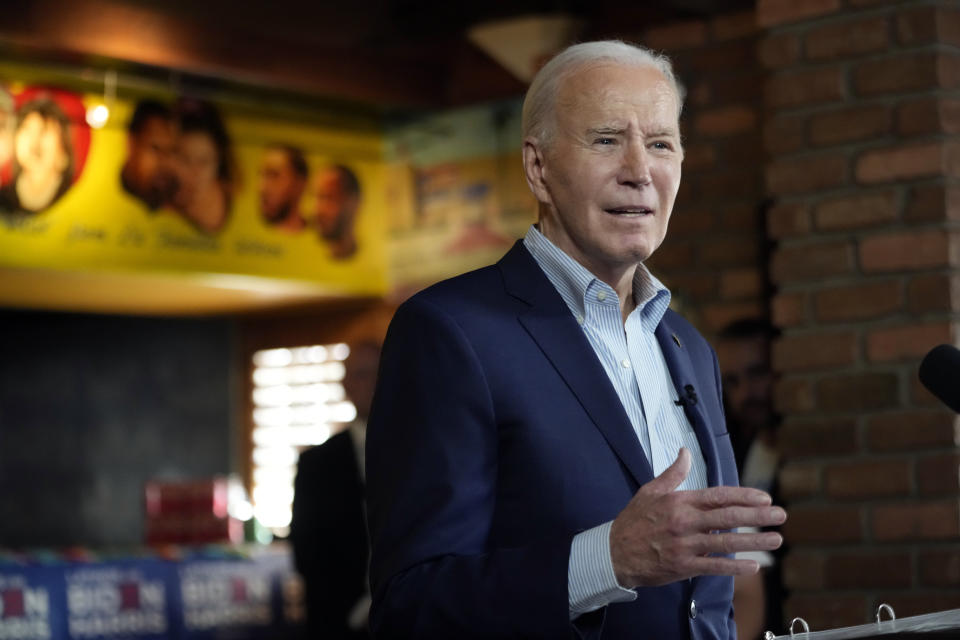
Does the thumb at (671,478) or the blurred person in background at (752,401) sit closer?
the thumb at (671,478)

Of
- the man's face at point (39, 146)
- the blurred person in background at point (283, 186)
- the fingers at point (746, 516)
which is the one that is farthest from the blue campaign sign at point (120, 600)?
the fingers at point (746, 516)

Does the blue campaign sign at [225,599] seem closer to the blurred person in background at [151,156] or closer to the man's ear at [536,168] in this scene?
the blurred person in background at [151,156]

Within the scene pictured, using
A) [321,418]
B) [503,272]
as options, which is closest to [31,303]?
[321,418]

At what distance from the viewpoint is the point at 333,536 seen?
4566 millimetres

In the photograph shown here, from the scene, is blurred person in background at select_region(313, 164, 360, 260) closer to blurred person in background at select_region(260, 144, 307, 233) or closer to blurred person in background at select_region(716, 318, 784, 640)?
blurred person in background at select_region(260, 144, 307, 233)

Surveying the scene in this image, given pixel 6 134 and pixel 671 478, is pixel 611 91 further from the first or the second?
pixel 6 134

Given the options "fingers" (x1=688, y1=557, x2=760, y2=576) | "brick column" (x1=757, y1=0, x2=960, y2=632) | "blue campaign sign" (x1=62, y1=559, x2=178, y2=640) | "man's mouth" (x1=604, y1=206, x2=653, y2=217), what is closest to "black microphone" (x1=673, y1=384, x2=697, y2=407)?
"man's mouth" (x1=604, y1=206, x2=653, y2=217)

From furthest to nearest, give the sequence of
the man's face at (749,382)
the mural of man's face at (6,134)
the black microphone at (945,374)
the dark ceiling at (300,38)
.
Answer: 1. the mural of man's face at (6,134)
2. the dark ceiling at (300,38)
3. the man's face at (749,382)
4. the black microphone at (945,374)

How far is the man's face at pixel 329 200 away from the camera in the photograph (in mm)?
7961

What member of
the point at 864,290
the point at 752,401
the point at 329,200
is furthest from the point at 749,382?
the point at 329,200

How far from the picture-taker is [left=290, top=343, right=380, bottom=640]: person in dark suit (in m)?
4.58

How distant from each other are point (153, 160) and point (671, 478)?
6297 millimetres

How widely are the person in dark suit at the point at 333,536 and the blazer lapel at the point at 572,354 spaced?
3.05 metres

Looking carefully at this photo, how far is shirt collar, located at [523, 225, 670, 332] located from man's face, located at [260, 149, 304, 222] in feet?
20.2
